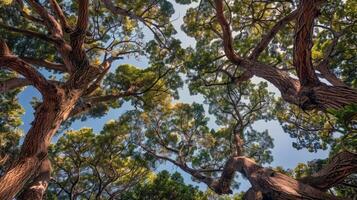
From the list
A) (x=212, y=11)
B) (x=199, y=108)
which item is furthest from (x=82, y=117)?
(x=212, y=11)

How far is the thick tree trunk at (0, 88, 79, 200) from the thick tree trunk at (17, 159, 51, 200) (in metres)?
0.96

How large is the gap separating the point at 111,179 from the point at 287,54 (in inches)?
317

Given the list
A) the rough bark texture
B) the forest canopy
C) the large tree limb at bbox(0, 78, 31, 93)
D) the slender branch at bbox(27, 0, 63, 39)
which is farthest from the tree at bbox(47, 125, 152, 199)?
the rough bark texture

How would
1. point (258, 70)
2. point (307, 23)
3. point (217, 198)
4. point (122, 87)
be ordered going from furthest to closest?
point (217, 198) < point (122, 87) < point (258, 70) < point (307, 23)

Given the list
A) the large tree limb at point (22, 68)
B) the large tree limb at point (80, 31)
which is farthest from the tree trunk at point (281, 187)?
the large tree limb at point (80, 31)

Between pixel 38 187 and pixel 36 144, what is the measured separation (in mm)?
1730

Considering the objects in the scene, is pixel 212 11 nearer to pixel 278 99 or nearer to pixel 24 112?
pixel 278 99

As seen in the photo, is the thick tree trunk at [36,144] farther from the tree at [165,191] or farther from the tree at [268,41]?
the tree at [165,191]

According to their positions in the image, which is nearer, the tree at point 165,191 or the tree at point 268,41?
the tree at point 268,41

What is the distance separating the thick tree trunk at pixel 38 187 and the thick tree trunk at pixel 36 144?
0.96 meters

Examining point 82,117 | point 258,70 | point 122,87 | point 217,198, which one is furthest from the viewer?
point 217,198

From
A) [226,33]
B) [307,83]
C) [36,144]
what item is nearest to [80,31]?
[36,144]

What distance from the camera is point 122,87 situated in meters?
11.0

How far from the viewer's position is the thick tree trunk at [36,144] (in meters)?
4.14
